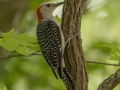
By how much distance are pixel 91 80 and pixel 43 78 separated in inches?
43.3

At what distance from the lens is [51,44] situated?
4.98 meters

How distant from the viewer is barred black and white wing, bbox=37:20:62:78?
4.86 m

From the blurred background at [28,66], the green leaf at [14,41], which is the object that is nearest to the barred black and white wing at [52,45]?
the blurred background at [28,66]

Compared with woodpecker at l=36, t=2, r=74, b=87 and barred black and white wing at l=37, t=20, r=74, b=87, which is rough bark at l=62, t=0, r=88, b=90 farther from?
barred black and white wing at l=37, t=20, r=74, b=87

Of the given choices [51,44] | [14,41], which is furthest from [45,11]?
[14,41]

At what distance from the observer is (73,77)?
446 cm

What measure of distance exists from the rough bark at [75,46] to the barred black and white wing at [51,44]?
15.0 inches

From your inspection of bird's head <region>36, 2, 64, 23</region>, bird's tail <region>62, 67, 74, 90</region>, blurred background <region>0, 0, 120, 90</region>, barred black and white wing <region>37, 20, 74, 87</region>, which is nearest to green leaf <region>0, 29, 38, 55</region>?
bird's tail <region>62, 67, 74, 90</region>

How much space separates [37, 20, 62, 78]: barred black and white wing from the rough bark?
38 cm

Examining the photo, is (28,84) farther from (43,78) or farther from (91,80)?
(91,80)

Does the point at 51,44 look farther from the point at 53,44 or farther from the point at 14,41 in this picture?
the point at 14,41

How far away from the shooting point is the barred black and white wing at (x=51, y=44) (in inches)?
191

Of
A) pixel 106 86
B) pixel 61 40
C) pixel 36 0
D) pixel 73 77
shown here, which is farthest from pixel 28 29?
pixel 106 86

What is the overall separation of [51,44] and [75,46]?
64 centimetres
